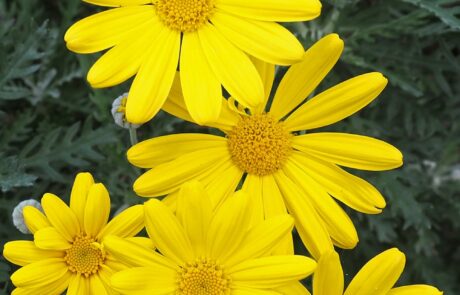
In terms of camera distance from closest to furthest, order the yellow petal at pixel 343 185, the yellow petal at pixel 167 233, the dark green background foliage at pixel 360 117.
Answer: the yellow petal at pixel 167 233 → the yellow petal at pixel 343 185 → the dark green background foliage at pixel 360 117

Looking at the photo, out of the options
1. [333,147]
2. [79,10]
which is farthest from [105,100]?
[333,147]

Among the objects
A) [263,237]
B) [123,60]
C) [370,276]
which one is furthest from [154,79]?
[370,276]

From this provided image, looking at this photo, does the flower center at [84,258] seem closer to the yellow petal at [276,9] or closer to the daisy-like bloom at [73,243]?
the daisy-like bloom at [73,243]

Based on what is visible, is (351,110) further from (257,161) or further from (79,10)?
(79,10)

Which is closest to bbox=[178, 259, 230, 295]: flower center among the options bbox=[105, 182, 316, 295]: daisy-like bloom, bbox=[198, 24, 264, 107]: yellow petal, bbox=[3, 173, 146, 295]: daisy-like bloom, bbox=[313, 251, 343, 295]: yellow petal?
bbox=[105, 182, 316, 295]: daisy-like bloom

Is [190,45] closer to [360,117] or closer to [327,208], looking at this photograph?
[327,208]

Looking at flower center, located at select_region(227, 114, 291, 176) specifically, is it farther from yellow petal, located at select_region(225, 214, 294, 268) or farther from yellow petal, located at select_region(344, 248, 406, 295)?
yellow petal, located at select_region(344, 248, 406, 295)

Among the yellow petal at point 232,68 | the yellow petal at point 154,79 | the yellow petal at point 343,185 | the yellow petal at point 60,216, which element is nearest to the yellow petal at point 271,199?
the yellow petal at point 343,185

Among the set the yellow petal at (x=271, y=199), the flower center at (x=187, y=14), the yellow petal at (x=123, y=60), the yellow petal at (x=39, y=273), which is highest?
the flower center at (x=187, y=14)
